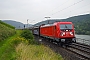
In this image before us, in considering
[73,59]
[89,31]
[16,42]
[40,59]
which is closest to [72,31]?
[16,42]

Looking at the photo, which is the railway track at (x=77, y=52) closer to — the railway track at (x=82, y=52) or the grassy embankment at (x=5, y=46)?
the railway track at (x=82, y=52)

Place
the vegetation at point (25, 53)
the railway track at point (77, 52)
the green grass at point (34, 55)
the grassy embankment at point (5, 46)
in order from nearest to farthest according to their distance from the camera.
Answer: the green grass at point (34, 55), the vegetation at point (25, 53), the grassy embankment at point (5, 46), the railway track at point (77, 52)

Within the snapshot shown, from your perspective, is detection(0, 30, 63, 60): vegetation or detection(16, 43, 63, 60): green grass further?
detection(0, 30, 63, 60): vegetation

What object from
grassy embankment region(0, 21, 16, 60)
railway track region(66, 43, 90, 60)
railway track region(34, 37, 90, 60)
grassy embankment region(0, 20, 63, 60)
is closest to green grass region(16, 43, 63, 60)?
grassy embankment region(0, 20, 63, 60)

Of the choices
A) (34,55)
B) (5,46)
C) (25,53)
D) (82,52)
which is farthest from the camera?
(5,46)

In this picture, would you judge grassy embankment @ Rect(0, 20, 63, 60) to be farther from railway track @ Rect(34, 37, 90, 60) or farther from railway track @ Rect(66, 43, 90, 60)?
railway track @ Rect(66, 43, 90, 60)

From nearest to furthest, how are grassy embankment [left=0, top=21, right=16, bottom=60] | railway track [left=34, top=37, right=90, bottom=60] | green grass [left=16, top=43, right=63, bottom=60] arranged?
1. green grass [left=16, top=43, right=63, bottom=60]
2. grassy embankment [left=0, top=21, right=16, bottom=60]
3. railway track [left=34, top=37, right=90, bottom=60]

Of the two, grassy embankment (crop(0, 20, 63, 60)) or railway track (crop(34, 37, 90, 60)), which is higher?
grassy embankment (crop(0, 20, 63, 60))

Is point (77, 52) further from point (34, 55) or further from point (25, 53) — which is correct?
point (25, 53)

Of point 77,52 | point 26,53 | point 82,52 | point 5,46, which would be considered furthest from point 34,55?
point 5,46

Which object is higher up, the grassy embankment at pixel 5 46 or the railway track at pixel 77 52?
the grassy embankment at pixel 5 46

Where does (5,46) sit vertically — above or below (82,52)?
above

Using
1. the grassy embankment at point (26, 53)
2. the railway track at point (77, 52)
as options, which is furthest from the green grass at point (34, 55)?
the railway track at point (77, 52)

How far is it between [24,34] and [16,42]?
11196 millimetres
